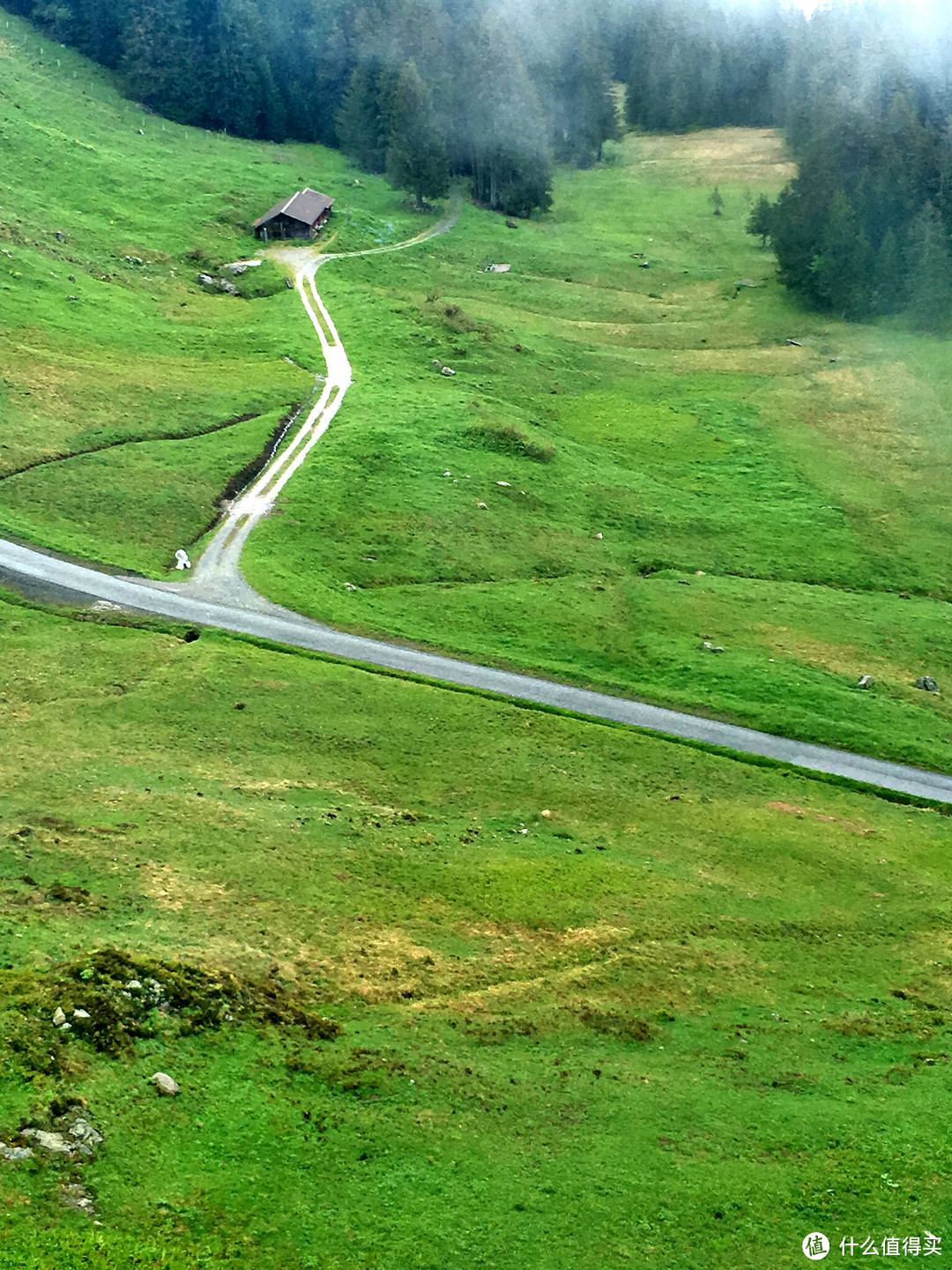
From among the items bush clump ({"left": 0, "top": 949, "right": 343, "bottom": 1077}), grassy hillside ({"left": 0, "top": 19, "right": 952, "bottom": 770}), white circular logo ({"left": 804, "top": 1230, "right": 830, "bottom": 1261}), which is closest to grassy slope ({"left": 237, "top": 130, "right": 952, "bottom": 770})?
grassy hillside ({"left": 0, "top": 19, "right": 952, "bottom": 770})

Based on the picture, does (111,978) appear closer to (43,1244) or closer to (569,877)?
(43,1244)

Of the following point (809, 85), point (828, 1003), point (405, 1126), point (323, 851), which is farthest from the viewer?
point (809, 85)

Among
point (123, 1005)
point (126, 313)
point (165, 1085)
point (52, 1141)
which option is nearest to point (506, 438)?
point (126, 313)

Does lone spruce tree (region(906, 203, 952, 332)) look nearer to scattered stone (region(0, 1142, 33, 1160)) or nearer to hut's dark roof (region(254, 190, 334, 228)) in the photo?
hut's dark roof (region(254, 190, 334, 228))

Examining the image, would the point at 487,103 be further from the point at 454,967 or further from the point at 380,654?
the point at 454,967

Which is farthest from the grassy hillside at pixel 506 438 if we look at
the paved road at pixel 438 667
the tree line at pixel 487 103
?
the tree line at pixel 487 103

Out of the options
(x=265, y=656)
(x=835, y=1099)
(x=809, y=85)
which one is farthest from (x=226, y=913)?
(x=809, y=85)
